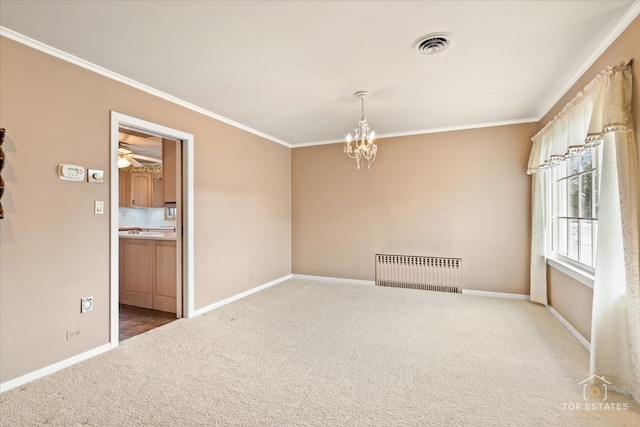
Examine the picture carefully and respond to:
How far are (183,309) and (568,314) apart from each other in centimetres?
429

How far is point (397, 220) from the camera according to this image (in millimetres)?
4969

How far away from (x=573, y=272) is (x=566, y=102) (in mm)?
1750

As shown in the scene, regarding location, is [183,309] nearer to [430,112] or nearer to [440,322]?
[440,322]

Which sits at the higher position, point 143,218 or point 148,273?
point 143,218

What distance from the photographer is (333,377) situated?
2.28 m

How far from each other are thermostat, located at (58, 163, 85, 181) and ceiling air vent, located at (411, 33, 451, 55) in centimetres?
291

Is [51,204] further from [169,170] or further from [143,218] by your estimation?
[143,218]

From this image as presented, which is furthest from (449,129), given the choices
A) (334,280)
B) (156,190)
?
(156,190)

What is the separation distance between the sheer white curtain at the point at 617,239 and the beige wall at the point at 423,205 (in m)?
2.16

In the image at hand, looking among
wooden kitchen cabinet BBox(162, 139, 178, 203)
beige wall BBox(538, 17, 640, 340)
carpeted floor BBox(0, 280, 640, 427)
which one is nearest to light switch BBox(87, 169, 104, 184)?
wooden kitchen cabinet BBox(162, 139, 178, 203)

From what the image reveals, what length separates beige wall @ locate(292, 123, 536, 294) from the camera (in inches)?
171

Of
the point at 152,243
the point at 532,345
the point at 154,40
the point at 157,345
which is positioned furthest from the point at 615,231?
the point at 152,243

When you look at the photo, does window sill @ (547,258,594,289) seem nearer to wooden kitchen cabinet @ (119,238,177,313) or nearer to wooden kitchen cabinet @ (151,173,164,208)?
wooden kitchen cabinet @ (119,238,177,313)

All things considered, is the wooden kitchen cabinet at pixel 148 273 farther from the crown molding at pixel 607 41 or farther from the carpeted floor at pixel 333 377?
the crown molding at pixel 607 41
